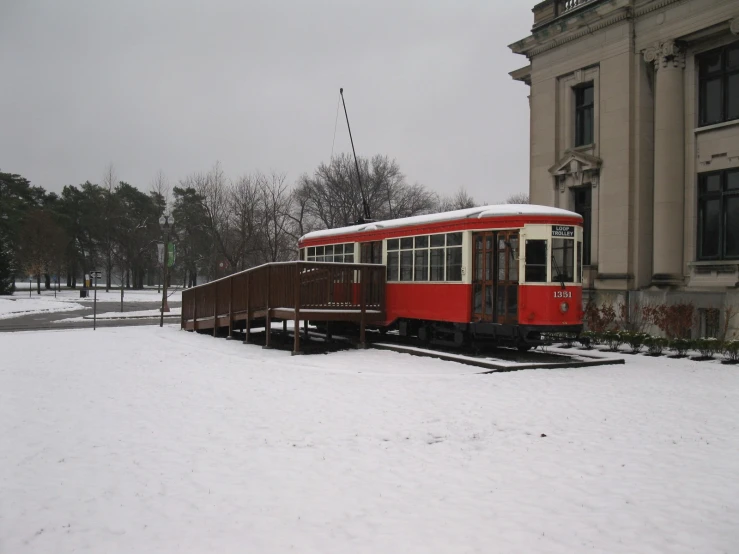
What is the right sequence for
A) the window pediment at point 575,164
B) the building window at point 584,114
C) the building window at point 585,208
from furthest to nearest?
the building window at point 584,114 < the building window at point 585,208 < the window pediment at point 575,164

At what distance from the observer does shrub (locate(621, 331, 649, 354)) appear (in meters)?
Answer: 15.4

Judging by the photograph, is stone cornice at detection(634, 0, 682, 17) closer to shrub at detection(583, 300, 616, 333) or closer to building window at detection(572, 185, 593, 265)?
building window at detection(572, 185, 593, 265)

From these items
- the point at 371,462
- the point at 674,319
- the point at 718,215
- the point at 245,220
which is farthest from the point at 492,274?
the point at 245,220

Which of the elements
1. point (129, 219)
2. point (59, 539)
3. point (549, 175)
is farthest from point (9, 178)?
point (59, 539)

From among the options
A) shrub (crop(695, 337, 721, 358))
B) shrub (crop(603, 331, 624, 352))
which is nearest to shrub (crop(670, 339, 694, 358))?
shrub (crop(695, 337, 721, 358))

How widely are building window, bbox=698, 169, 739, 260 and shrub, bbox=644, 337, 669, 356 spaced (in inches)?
161

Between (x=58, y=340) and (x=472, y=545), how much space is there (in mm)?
16932

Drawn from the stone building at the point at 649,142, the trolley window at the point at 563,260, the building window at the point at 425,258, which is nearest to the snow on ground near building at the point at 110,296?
the stone building at the point at 649,142

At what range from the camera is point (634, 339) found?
15.5 meters

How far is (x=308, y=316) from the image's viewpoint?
14633mm

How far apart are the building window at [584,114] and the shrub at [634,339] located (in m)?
Answer: 8.16

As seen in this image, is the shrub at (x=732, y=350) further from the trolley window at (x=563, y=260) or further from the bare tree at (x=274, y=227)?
the bare tree at (x=274, y=227)

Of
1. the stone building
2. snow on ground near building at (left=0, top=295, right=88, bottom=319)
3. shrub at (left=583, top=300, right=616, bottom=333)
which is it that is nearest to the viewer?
shrub at (left=583, top=300, right=616, bottom=333)

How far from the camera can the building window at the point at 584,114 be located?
21344 millimetres
